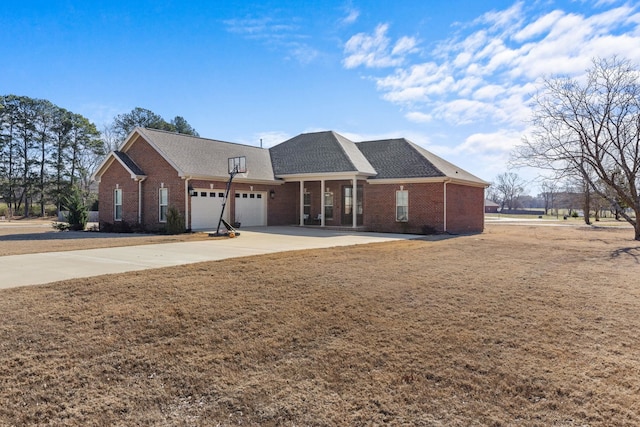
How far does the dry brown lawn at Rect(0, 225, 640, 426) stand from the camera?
370 cm

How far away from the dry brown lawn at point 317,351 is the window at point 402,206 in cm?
1332

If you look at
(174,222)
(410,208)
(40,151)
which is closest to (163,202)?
(174,222)

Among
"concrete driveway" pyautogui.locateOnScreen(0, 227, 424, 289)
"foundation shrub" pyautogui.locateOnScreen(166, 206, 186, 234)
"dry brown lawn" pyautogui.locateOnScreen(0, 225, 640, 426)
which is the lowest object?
"dry brown lawn" pyautogui.locateOnScreen(0, 225, 640, 426)

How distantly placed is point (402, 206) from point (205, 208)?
10.1 meters

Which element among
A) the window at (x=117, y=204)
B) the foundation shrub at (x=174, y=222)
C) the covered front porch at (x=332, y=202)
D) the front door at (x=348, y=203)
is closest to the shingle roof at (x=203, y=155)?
the foundation shrub at (x=174, y=222)

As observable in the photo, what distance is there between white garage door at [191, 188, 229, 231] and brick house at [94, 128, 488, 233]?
0.05m

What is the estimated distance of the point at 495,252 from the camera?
1248cm

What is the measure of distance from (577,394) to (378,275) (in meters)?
4.65

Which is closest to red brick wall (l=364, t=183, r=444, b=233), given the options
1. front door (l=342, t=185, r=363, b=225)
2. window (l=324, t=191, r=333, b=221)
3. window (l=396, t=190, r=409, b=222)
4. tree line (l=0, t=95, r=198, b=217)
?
window (l=396, t=190, r=409, b=222)

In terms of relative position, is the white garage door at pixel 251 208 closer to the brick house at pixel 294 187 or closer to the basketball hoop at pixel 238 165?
the brick house at pixel 294 187

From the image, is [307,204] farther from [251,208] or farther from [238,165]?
[238,165]

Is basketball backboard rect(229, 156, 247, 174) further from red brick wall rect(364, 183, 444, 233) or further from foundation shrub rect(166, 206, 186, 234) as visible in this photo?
red brick wall rect(364, 183, 444, 233)

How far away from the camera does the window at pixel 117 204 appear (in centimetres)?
2331

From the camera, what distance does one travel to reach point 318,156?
24469mm
